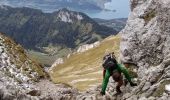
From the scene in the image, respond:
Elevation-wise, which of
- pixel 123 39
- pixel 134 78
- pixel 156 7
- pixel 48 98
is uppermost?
pixel 156 7

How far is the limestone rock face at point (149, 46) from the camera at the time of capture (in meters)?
26.6

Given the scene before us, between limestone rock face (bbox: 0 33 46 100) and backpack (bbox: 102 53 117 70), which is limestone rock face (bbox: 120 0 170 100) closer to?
backpack (bbox: 102 53 117 70)

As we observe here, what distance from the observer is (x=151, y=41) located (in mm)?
30953

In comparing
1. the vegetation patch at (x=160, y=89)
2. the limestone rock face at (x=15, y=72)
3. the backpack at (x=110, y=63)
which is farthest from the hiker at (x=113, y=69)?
the limestone rock face at (x=15, y=72)

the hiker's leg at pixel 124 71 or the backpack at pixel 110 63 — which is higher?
the backpack at pixel 110 63

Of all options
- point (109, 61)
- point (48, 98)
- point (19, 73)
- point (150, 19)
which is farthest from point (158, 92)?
point (19, 73)

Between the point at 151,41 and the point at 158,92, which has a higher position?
the point at 151,41

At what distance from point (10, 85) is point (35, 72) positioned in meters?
5.52

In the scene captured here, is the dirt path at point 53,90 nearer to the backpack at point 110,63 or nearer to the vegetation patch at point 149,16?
the backpack at point 110,63

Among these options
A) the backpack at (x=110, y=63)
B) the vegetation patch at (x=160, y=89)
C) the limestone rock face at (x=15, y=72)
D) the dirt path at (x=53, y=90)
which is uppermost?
the backpack at (x=110, y=63)

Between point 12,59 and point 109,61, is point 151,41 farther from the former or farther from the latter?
point 12,59

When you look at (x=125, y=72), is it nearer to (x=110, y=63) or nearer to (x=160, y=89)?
(x=110, y=63)

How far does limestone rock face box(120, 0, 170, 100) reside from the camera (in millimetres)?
26619

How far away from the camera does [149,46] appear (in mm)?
31047
